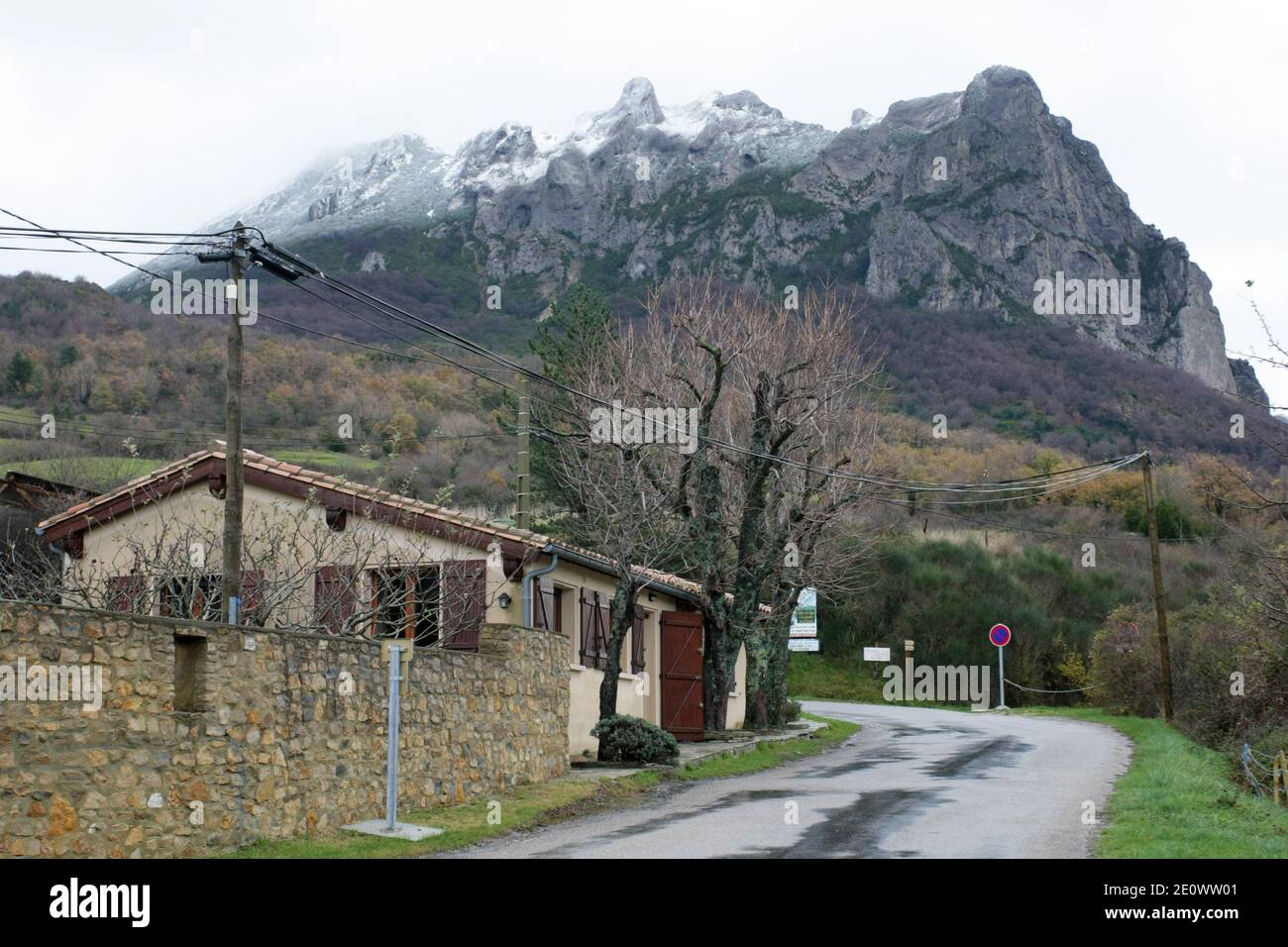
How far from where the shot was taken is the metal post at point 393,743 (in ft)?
41.4

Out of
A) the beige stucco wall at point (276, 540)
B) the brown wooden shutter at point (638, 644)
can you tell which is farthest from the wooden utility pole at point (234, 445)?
the brown wooden shutter at point (638, 644)

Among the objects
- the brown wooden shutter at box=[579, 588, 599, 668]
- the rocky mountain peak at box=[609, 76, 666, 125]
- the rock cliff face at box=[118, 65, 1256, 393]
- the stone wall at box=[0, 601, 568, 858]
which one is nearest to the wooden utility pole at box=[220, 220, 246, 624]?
the stone wall at box=[0, 601, 568, 858]

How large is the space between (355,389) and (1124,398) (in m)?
49.6

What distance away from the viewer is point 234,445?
14.4 m

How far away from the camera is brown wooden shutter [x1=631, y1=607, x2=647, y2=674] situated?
84.5 ft

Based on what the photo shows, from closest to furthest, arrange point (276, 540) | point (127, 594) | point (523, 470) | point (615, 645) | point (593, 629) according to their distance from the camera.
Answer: point (276, 540)
point (127, 594)
point (615, 645)
point (523, 470)
point (593, 629)

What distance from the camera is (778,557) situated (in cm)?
2844

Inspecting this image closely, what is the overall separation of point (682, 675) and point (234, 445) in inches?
581

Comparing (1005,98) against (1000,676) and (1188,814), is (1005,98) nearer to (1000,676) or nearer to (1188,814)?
(1000,676)

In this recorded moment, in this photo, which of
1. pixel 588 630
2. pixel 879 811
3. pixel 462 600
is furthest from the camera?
pixel 588 630

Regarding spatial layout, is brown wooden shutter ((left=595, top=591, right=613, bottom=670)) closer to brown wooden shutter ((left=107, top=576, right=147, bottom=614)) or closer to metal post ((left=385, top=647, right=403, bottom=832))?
brown wooden shutter ((left=107, top=576, right=147, bottom=614))

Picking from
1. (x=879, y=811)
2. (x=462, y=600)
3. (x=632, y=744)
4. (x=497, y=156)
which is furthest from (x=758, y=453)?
(x=497, y=156)

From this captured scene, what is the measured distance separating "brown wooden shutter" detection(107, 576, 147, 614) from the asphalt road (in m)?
5.15
